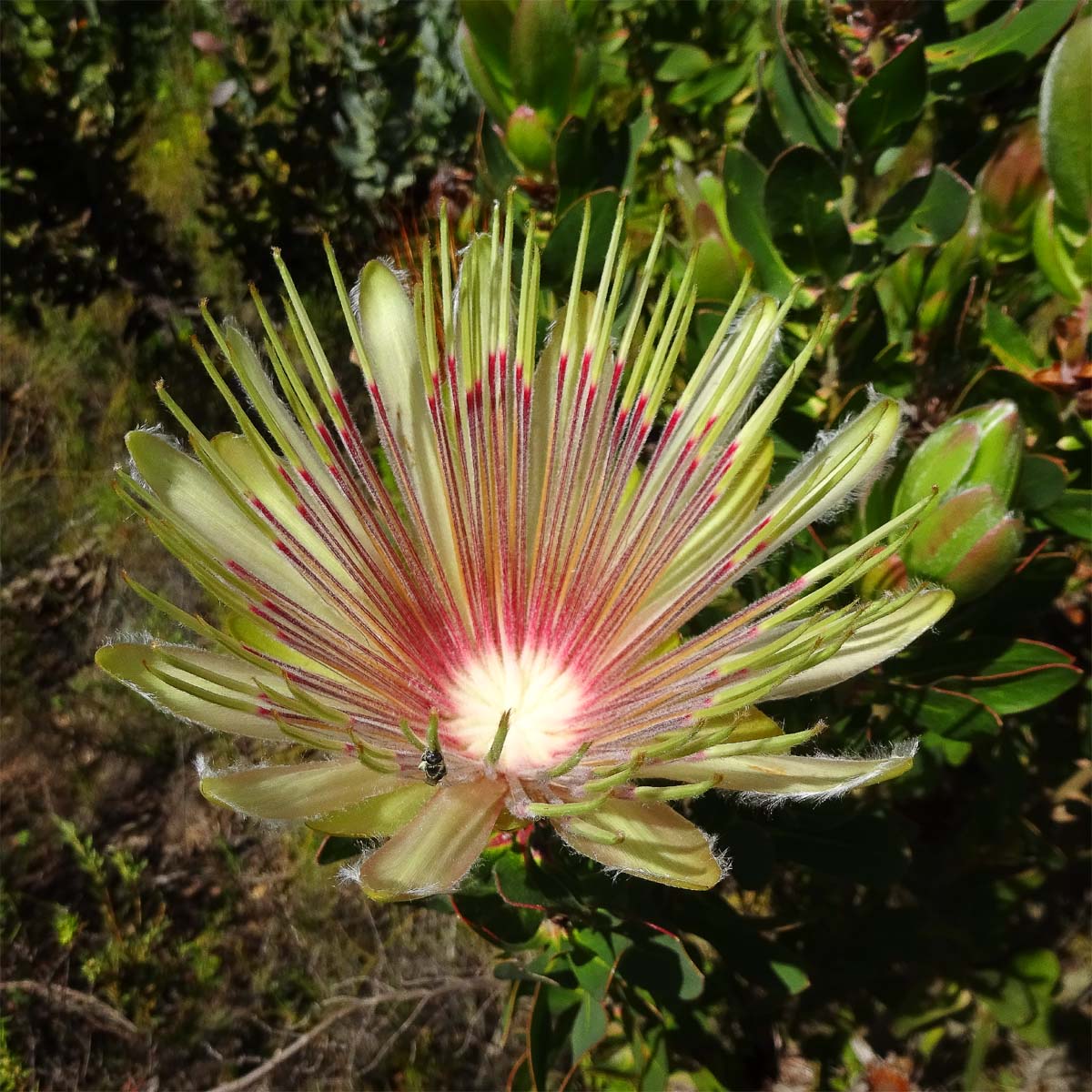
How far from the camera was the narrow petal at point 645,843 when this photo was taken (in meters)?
0.75

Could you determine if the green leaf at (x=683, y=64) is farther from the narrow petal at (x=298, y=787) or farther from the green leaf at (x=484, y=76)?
the narrow petal at (x=298, y=787)

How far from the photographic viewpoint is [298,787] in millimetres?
791

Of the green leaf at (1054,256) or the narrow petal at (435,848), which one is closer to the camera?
the narrow petal at (435,848)

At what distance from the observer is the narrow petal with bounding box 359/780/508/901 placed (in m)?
0.71

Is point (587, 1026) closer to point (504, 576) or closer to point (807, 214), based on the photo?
point (504, 576)

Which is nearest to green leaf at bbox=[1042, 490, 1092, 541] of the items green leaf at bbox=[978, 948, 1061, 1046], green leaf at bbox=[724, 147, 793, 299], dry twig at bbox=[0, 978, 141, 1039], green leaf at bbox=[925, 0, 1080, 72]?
green leaf at bbox=[724, 147, 793, 299]

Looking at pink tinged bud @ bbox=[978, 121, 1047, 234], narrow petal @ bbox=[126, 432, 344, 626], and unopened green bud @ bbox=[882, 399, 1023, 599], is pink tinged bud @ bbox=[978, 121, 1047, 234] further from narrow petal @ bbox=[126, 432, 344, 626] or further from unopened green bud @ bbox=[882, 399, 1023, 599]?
narrow petal @ bbox=[126, 432, 344, 626]

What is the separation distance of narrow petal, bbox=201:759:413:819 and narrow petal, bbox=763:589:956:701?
41 centimetres

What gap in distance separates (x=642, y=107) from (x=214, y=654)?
1757 millimetres

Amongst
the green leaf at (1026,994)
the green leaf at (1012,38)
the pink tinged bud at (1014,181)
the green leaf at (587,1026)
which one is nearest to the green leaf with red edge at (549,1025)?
the green leaf at (587,1026)

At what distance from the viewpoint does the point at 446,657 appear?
1.08 m

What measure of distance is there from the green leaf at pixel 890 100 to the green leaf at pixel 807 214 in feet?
0.27

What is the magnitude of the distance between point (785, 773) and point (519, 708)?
0.38m

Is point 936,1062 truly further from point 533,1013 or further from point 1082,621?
point 533,1013
